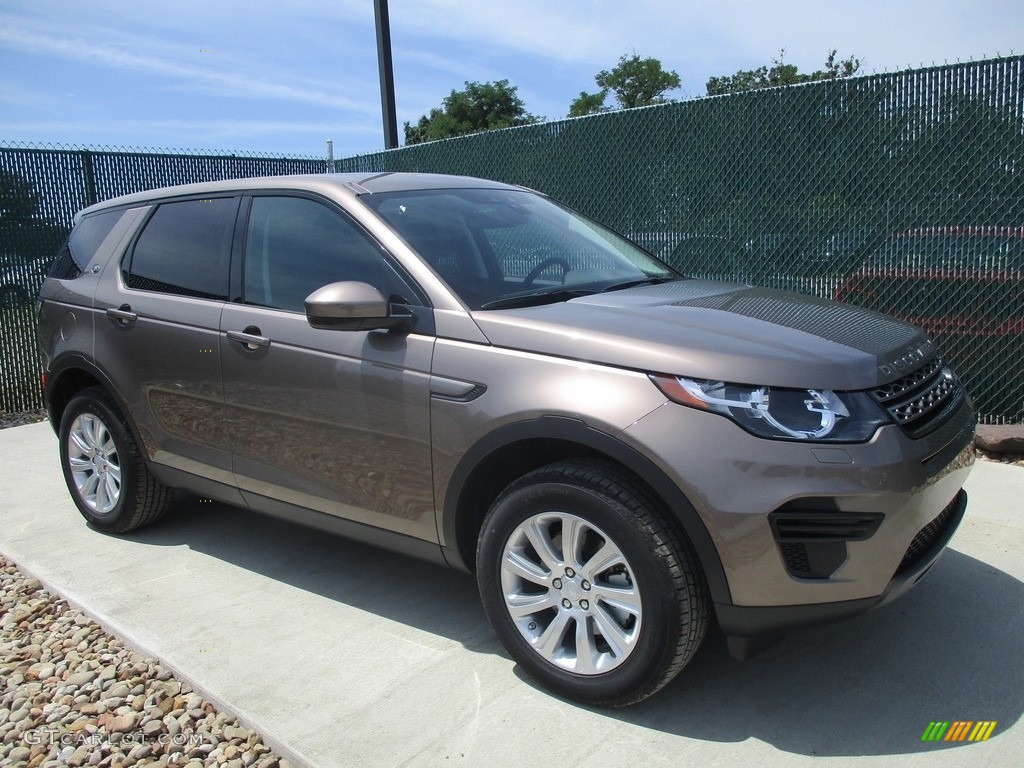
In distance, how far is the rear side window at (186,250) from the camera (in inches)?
153

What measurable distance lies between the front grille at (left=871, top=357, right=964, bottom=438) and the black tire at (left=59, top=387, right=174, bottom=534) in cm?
346

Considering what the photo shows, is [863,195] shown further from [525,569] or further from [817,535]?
[525,569]

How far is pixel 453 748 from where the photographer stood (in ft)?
8.76

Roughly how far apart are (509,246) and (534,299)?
2.15ft

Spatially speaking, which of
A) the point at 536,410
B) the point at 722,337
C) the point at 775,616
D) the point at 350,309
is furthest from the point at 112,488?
the point at 775,616

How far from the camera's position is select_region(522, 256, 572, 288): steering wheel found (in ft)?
11.3

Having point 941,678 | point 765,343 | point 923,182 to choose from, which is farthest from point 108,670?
point 923,182

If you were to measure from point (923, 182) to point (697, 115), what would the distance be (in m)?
1.87

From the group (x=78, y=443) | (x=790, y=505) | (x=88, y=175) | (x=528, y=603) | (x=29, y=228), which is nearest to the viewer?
(x=790, y=505)

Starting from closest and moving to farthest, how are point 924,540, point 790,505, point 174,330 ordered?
point 790,505
point 924,540
point 174,330

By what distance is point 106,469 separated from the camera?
4555 millimetres

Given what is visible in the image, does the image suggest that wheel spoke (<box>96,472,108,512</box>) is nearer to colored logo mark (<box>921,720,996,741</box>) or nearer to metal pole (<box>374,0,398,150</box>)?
colored logo mark (<box>921,720,996,741</box>)

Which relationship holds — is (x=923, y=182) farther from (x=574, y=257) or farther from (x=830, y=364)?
(x=830, y=364)

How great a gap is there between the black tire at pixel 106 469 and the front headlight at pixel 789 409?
3.00 meters
